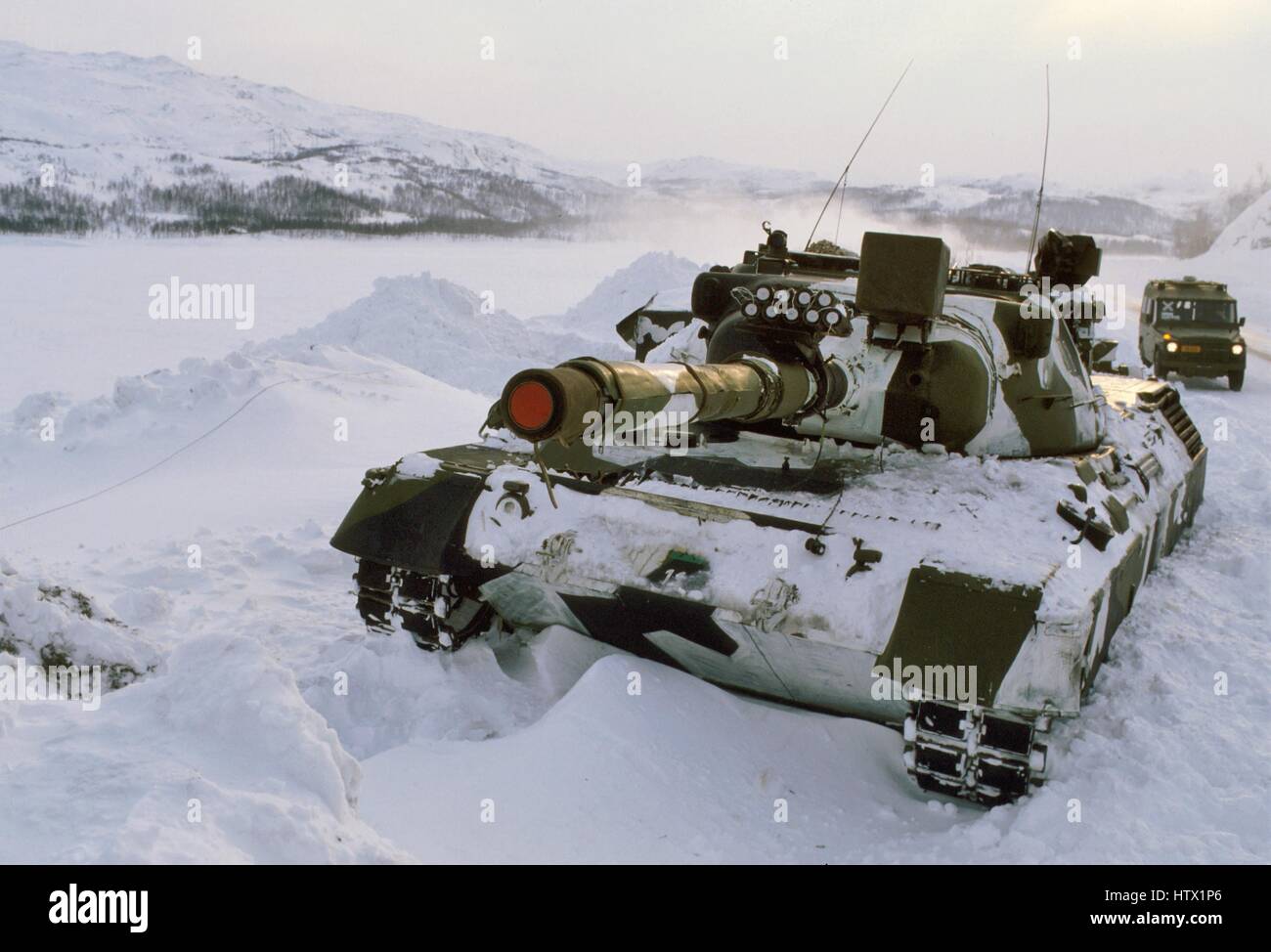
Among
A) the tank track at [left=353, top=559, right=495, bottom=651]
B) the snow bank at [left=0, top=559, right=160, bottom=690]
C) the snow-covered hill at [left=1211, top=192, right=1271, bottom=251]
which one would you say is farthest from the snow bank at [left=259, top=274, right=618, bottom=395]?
the snow-covered hill at [left=1211, top=192, right=1271, bottom=251]

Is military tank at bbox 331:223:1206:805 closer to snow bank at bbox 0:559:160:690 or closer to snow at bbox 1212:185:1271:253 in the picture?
snow bank at bbox 0:559:160:690

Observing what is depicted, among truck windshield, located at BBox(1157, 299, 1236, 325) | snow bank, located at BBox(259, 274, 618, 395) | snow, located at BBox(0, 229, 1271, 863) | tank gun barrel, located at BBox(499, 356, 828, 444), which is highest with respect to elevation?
truck windshield, located at BBox(1157, 299, 1236, 325)

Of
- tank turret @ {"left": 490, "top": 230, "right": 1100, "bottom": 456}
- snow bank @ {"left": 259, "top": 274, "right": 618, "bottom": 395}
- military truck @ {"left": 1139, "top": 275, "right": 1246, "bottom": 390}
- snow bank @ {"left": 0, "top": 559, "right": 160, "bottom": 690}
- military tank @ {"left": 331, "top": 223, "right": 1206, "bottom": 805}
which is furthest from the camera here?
military truck @ {"left": 1139, "top": 275, "right": 1246, "bottom": 390}

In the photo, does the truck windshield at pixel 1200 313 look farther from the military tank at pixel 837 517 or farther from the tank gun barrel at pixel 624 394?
the tank gun barrel at pixel 624 394

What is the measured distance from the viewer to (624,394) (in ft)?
10.4

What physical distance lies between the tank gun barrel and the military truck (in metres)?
14.5

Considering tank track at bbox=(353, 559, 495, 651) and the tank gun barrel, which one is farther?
tank track at bbox=(353, 559, 495, 651)

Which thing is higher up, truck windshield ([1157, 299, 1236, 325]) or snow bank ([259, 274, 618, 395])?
truck windshield ([1157, 299, 1236, 325])

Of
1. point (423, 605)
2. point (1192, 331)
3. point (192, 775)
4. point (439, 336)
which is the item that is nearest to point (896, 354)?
point (423, 605)

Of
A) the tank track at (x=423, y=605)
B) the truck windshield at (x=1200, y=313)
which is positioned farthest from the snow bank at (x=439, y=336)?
the tank track at (x=423, y=605)

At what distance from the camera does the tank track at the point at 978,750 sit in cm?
422

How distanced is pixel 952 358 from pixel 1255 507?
4.86 meters

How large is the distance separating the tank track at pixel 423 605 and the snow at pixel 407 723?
111mm

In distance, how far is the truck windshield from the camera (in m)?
17.2
